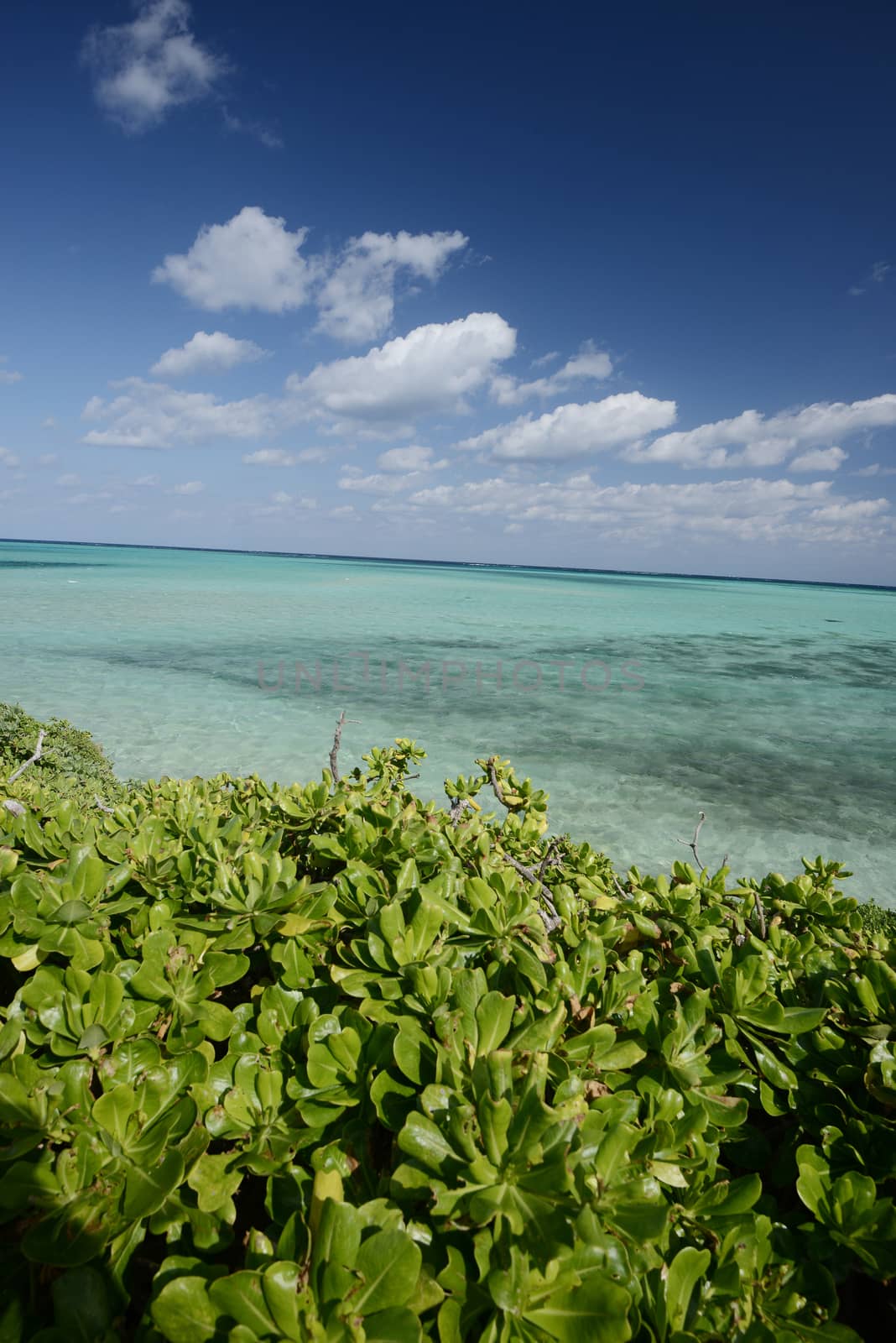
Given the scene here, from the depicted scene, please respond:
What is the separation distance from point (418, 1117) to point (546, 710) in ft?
45.9

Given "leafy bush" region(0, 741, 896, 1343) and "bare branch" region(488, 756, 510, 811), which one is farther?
"bare branch" region(488, 756, 510, 811)

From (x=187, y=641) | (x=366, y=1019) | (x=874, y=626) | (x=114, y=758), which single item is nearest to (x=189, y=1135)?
(x=366, y=1019)

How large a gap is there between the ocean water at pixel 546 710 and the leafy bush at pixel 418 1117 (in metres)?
6.60

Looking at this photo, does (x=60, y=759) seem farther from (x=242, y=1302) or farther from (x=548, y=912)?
(x=242, y=1302)

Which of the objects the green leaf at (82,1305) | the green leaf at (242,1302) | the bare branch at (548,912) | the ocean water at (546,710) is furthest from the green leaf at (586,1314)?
the ocean water at (546,710)

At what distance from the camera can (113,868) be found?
1414 millimetres

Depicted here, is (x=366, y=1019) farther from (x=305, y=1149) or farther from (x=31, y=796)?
(x=31, y=796)

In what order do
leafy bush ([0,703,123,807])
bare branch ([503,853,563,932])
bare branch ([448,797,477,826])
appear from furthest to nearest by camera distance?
leafy bush ([0,703,123,807]) < bare branch ([448,797,477,826]) < bare branch ([503,853,563,932])

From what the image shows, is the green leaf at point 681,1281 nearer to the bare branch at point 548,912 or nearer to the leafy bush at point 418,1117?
the leafy bush at point 418,1117

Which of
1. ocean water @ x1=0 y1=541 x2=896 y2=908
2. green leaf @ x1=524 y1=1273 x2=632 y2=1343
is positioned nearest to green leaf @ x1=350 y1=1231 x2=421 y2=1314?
green leaf @ x1=524 y1=1273 x2=632 y2=1343

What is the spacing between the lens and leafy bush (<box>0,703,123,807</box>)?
215 inches

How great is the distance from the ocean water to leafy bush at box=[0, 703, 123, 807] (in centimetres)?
271

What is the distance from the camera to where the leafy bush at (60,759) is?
5473mm

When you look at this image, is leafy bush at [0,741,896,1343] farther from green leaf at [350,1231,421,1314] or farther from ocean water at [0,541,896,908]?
ocean water at [0,541,896,908]
